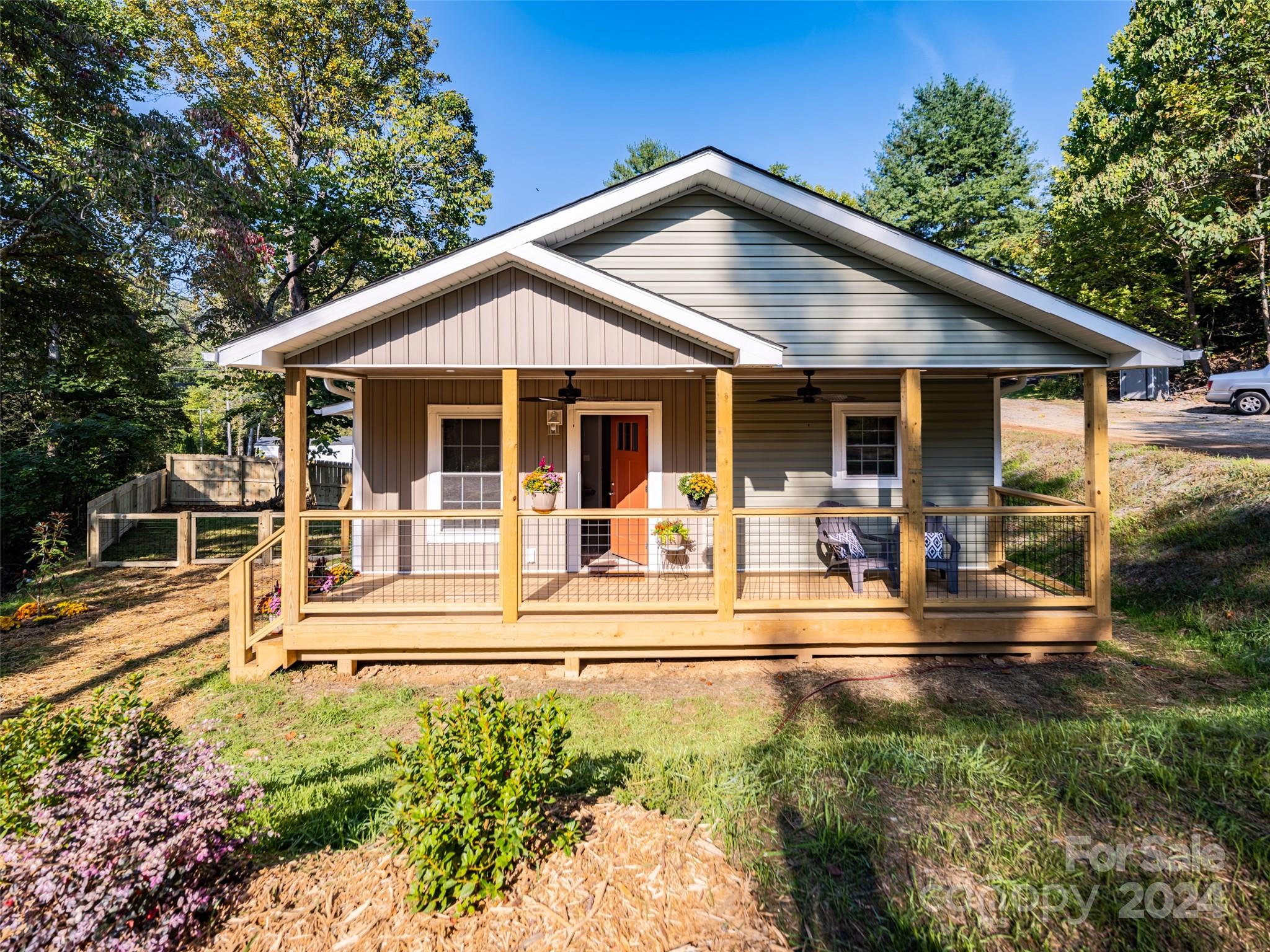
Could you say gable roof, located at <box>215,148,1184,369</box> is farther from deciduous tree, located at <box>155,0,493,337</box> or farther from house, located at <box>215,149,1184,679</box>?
deciduous tree, located at <box>155,0,493,337</box>

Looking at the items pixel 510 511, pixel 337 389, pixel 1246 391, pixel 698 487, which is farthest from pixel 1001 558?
pixel 1246 391

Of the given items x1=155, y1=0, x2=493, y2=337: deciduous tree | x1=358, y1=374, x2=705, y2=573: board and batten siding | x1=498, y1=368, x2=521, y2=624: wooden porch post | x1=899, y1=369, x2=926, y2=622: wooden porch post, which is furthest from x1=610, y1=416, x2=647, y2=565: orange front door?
x1=155, y1=0, x2=493, y2=337: deciduous tree

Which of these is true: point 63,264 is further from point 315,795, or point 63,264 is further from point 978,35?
point 978,35

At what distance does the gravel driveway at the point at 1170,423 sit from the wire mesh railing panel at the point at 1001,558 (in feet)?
11.6

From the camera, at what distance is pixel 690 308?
6090mm

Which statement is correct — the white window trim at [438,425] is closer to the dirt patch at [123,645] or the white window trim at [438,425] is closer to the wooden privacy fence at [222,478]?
the dirt patch at [123,645]

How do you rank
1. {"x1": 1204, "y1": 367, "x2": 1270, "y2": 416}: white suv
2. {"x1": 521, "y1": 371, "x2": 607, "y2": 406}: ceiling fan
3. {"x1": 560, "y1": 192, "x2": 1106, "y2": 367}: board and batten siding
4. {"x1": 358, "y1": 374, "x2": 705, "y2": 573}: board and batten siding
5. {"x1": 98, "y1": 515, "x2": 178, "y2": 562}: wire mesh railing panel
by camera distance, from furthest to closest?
{"x1": 1204, "y1": 367, "x2": 1270, "y2": 416}: white suv, {"x1": 98, "y1": 515, "x2": 178, "y2": 562}: wire mesh railing panel, {"x1": 358, "y1": 374, "x2": 705, "y2": 573}: board and batten siding, {"x1": 521, "y1": 371, "x2": 607, "y2": 406}: ceiling fan, {"x1": 560, "y1": 192, "x2": 1106, "y2": 367}: board and batten siding

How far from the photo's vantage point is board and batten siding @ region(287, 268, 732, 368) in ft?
19.2

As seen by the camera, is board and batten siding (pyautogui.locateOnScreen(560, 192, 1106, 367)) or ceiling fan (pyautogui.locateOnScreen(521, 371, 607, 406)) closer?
board and batten siding (pyautogui.locateOnScreen(560, 192, 1106, 367))

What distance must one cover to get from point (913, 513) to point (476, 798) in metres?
5.19

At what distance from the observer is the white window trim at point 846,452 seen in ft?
27.3

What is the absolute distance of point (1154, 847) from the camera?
107 inches

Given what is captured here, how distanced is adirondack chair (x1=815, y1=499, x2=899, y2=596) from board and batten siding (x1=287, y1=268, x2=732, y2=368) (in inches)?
123

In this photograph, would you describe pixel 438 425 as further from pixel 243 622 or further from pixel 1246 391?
pixel 1246 391
